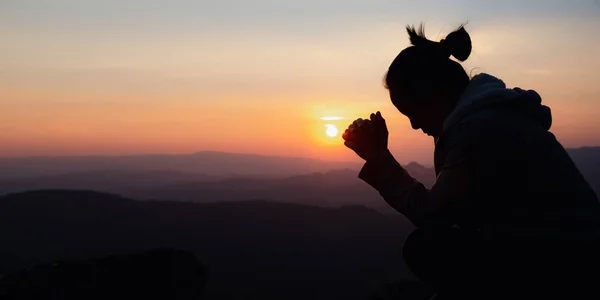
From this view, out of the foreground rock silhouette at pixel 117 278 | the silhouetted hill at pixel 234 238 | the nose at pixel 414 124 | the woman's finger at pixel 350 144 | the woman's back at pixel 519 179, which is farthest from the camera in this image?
the silhouetted hill at pixel 234 238

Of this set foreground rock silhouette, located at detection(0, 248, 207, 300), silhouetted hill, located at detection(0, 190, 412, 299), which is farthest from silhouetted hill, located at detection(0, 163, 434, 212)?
foreground rock silhouette, located at detection(0, 248, 207, 300)

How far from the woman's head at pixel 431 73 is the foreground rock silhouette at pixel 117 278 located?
17.5 feet

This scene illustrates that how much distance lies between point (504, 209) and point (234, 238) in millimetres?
37659

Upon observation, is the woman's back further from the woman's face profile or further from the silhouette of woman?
the woman's face profile

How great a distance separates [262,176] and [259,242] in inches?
1682

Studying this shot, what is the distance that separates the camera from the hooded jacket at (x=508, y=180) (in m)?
2.03

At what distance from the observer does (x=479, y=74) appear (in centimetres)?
241

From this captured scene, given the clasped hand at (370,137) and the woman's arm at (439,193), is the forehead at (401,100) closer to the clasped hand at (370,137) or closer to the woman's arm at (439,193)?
the clasped hand at (370,137)

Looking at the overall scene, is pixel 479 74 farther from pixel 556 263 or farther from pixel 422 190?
pixel 556 263

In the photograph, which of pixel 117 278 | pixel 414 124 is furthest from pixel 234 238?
pixel 414 124

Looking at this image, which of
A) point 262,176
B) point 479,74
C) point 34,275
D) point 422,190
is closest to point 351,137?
point 422,190

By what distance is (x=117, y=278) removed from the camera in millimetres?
7965

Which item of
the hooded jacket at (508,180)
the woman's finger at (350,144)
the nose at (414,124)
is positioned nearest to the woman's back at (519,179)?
the hooded jacket at (508,180)

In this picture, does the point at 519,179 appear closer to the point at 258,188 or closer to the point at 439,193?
the point at 439,193
